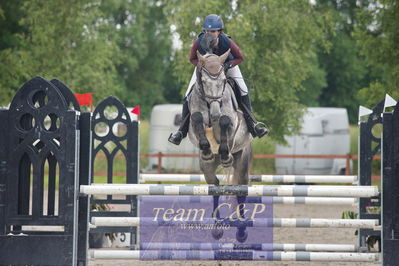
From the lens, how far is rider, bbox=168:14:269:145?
6109 millimetres

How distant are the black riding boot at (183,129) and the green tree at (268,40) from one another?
798 cm

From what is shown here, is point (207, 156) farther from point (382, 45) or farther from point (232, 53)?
point (382, 45)

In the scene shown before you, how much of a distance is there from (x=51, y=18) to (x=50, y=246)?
12544mm

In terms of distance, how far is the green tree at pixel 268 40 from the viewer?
47.9 ft

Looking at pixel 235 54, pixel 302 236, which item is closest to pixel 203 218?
pixel 235 54

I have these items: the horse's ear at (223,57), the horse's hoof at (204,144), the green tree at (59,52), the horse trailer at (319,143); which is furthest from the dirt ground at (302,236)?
the green tree at (59,52)

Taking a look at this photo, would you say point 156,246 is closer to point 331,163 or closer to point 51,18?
point 51,18

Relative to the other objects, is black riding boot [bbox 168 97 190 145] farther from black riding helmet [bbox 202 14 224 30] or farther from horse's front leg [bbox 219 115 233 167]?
black riding helmet [bbox 202 14 224 30]

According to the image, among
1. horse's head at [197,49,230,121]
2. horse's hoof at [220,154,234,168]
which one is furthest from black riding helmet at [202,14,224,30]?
horse's hoof at [220,154,234,168]

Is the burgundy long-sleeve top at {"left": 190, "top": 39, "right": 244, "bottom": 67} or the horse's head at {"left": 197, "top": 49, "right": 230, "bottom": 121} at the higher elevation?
the burgundy long-sleeve top at {"left": 190, "top": 39, "right": 244, "bottom": 67}

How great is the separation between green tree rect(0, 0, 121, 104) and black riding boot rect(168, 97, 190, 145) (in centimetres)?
1002

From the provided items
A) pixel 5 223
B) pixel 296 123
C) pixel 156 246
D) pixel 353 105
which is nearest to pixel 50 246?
pixel 5 223

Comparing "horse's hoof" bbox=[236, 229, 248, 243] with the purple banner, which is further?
"horse's hoof" bbox=[236, 229, 248, 243]

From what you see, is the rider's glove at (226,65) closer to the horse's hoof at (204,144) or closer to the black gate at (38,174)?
the horse's hoof at (204,144)
